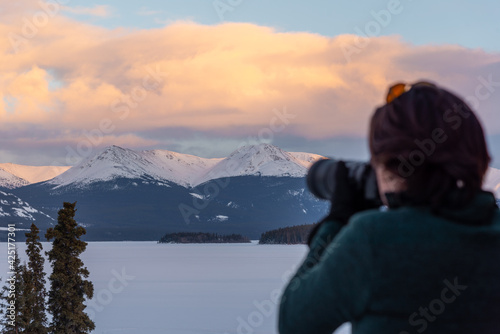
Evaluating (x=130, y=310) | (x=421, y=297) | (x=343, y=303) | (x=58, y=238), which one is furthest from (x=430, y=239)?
(x=130, y=310)

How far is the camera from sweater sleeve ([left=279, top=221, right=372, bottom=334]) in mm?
1451

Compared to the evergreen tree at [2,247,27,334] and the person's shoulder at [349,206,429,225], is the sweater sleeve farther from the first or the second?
the evergreen tree at [2,247,27,334]

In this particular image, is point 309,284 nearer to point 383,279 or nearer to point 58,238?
point 383,279

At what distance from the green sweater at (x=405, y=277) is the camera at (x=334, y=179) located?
14 cm

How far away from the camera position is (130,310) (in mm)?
56938

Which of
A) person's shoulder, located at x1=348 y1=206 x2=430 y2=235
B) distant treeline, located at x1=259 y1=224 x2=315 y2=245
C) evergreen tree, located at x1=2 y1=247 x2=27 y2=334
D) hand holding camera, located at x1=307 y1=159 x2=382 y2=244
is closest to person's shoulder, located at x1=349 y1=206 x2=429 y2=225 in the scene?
person's shoulder, located at x1=348 y1=206 x2=430 y2=235

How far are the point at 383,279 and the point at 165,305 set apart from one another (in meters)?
59.8

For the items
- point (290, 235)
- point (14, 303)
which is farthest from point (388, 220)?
point (290, 235)

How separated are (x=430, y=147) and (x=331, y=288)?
0.41 metres

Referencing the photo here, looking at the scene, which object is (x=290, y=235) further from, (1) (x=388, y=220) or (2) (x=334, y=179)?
(1) (x=388, y=220)

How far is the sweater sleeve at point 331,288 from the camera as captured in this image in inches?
57.1

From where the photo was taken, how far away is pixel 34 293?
26.7 meters

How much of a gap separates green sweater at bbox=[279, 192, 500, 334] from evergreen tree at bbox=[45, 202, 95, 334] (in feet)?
71.3

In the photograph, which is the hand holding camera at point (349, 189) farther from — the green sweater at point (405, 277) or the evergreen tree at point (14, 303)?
the evergreen tree at point (14, 303)
